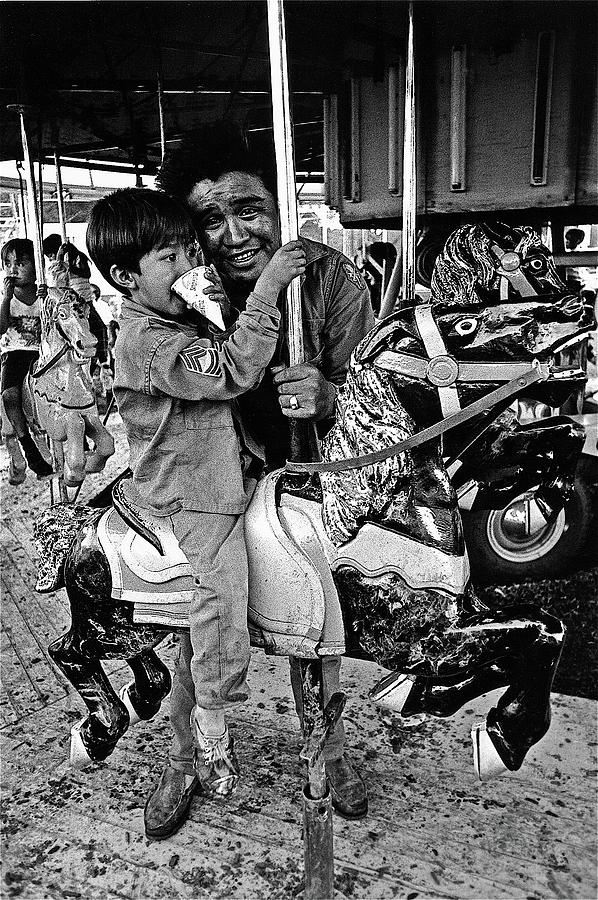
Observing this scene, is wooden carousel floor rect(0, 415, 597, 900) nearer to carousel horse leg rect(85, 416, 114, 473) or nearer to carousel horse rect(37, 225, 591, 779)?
carousel horse rect(37, 225, 591, 779)

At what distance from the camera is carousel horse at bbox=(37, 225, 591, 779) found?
1456mm

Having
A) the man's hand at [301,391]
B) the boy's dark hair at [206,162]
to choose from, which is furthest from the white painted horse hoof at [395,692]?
the boy's dark hair at [206,162]

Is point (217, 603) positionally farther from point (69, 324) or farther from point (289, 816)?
point (69, 324)

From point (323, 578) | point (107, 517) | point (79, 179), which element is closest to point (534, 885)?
point (323, 578)

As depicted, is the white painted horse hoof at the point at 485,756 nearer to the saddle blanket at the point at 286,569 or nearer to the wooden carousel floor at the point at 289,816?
the wooden carousel floor at the point at 289,816

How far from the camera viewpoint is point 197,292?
5.59 ft

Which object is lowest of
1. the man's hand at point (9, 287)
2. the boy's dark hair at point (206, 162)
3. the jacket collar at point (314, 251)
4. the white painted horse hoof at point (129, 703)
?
the white painted horse hoof at point (129, 703)

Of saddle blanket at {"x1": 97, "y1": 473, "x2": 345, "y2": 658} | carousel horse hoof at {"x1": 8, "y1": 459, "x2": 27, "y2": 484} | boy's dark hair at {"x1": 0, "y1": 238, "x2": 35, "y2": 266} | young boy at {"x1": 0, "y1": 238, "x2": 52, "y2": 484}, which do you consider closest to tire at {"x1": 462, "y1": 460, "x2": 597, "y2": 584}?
saddle blanket at {"x1": 97, "y1": 473, "x2": 345, "y2": 658}

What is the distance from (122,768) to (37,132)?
11.7ft

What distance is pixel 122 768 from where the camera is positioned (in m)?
Answer: 2.48

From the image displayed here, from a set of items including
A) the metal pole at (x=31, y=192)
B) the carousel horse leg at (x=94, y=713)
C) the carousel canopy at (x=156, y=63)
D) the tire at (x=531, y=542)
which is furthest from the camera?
the tire at (x=531, y=542)

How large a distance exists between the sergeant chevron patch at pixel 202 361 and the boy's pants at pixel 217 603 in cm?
36

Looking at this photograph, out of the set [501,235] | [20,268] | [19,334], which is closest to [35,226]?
[20,268]

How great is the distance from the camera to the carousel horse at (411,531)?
146 centimetres
